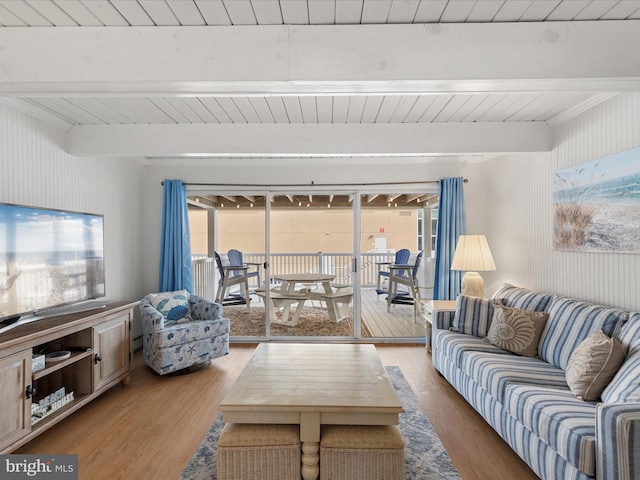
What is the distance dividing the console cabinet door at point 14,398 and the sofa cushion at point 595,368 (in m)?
3.25

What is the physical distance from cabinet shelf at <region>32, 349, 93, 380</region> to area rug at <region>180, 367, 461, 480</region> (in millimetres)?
1144

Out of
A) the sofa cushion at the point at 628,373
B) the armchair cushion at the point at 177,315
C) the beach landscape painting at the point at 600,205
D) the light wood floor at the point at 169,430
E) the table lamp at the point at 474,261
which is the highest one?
the beach landscape painting at the point at 600,205

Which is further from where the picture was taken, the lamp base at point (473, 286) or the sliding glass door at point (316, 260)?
the sliding glass door at point (316, 260)

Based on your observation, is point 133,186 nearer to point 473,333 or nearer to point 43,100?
point 43,100

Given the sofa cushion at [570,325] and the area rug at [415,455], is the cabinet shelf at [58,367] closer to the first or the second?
the area rug at [415,455]

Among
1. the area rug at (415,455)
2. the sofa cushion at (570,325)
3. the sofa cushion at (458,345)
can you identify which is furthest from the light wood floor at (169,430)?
the sofa cushion at (570,325)

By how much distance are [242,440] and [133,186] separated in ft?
11.4

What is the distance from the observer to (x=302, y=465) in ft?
6.00

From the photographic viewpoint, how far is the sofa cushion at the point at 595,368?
188 centimetres

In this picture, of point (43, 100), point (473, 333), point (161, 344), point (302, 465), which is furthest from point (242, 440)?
point (43, 100)

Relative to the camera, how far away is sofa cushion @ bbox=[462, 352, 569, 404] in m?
2.13

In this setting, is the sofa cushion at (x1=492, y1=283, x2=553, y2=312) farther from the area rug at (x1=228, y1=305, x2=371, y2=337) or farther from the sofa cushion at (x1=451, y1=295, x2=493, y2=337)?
the area rug at (x1=228, y1=305, x2=371, y2=337)

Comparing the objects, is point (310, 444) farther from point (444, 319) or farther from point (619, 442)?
point (444, 319)

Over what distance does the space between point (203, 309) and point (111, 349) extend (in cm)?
102
